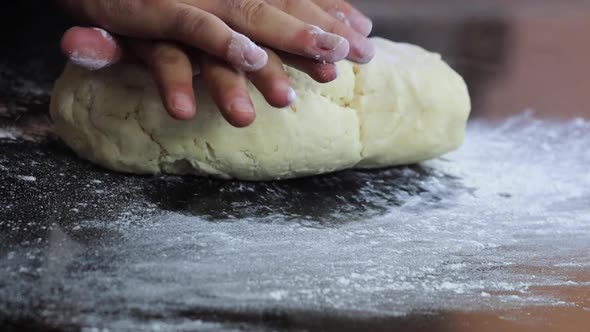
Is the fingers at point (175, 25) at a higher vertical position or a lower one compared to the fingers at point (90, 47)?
higher

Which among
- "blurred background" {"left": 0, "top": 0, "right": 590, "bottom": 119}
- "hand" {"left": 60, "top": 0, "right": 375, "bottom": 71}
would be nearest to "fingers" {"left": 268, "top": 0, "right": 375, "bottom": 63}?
"hand" {"left": 60, "top": 0, "right": 375, "bottom": 71}

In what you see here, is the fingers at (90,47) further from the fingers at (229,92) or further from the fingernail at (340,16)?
the fingernail at (340,16)

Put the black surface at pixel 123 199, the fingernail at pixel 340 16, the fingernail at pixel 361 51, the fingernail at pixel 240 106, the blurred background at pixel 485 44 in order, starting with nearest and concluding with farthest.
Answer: the black surface at pixel 123 199 → the fingernail at pixel 240 106 → the fingernail at pixel 361 51 → the fingernail at pixel 340 16 → the blurred background at pixel 485 44

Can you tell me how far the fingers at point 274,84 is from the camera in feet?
3.20

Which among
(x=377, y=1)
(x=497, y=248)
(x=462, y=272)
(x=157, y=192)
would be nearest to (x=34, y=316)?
(x=157, y=192)

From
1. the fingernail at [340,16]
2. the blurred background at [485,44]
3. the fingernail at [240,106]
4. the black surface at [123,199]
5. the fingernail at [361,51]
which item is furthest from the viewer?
the blurred background at [485,44]

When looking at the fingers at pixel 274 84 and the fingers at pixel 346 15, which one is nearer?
the fingers at pixel 274 84

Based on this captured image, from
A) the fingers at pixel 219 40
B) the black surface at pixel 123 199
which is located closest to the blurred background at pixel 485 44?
the black surface at pixel 123 199

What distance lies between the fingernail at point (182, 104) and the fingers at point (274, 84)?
0.10 metres

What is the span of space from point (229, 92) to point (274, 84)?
6 centimetres

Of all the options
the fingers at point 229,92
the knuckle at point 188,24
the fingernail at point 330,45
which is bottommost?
the fingers at point 229,92

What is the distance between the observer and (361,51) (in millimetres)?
1077

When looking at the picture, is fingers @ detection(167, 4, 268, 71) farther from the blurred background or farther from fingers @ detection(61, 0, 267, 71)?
the blurred background

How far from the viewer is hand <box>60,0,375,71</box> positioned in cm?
96
